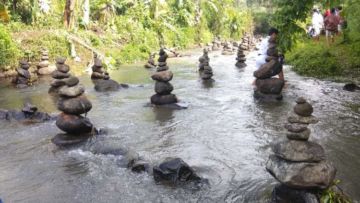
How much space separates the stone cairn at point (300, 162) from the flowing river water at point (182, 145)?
55 cm

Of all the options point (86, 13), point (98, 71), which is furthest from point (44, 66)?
point (86, 13)

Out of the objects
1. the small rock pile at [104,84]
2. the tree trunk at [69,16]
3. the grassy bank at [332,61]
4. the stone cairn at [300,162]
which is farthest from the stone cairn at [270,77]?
the tree trunk at [69,16]

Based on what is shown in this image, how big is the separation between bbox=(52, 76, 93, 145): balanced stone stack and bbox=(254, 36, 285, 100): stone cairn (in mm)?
6043

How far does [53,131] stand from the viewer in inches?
440

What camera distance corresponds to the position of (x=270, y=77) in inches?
542

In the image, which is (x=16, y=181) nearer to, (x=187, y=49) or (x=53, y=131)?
(x=53, y=131)

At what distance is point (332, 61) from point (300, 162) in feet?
45.0

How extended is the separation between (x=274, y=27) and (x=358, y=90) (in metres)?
3.66

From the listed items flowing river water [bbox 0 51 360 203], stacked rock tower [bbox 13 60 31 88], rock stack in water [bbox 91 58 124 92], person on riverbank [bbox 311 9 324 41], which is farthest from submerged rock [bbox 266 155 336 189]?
person on riverbank [bbox 311 9 324 41]

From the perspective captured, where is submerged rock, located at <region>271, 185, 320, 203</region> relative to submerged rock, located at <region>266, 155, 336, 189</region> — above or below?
below

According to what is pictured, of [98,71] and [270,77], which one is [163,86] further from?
[98,71]

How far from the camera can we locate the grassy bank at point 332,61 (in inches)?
687

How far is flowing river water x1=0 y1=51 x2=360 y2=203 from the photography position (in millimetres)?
7066

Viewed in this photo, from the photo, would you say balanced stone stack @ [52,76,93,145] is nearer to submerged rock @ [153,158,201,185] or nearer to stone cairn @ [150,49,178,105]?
submerged rock @ [153,158,201,185]
